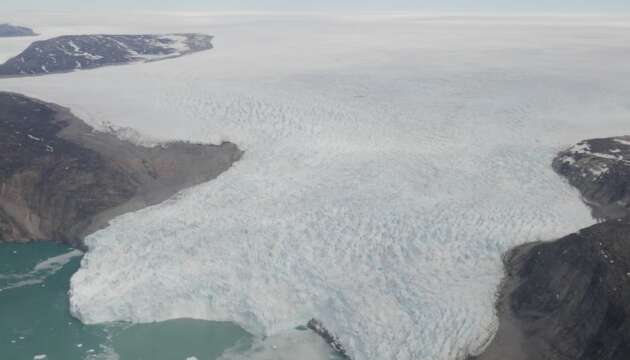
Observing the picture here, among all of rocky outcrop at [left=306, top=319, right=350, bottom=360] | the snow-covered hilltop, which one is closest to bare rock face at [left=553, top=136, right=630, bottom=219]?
rocky outcrop at [left=306, top=319, right=350, bottom=360]

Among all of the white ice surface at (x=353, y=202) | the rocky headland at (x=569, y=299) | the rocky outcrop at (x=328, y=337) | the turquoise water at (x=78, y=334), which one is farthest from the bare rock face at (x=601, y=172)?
the turquoise water at (x=78, y=334)

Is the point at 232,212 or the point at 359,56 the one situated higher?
the point at 359,56

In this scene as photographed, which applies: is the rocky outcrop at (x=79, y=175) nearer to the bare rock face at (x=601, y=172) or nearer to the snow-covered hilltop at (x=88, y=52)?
the bare rock face at (x=601, y=172)

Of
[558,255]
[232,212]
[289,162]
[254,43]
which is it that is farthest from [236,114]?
[254,43]

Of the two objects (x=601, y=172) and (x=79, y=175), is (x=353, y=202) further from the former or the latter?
(x=79, y=175)

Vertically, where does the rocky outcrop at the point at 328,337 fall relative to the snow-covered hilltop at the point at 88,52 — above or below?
below

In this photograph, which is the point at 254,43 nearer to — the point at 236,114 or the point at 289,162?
the point at 236,114
